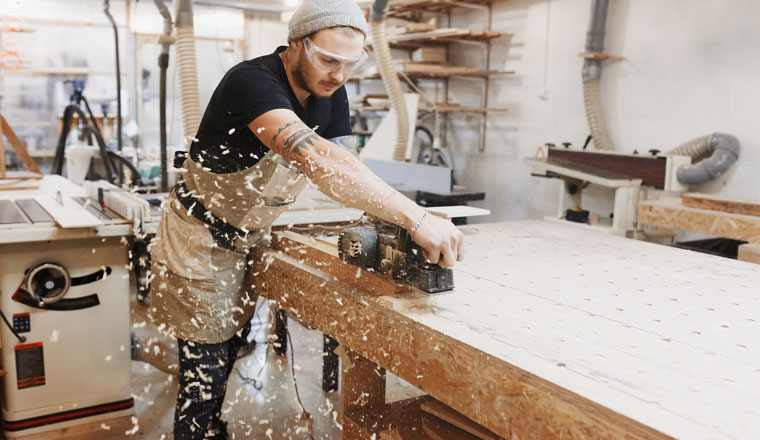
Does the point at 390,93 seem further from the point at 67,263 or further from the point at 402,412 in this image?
the point at 402,412

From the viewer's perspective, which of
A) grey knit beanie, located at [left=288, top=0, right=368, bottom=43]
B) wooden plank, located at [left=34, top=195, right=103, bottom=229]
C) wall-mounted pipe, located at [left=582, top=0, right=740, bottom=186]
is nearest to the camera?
grey knit beanie, located at [left=288, top=0, right=368, bottom=43]

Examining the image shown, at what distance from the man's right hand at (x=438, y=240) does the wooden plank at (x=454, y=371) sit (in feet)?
0.40

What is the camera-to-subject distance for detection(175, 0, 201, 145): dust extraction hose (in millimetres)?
2863

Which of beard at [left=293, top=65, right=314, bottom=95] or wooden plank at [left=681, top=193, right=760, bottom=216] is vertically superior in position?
beard at [left=293, top=65, right=314, bottom=95]

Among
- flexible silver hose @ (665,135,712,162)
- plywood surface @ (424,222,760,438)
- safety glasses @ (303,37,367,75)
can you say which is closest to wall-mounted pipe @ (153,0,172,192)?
safety glasses @ (303,37,367,75)

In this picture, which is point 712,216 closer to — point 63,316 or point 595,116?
Result: point 595,116

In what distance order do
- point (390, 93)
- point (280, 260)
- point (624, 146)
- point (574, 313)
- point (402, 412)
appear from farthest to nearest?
point (390, 93)
point (624, 146)
point (280, 260)
point (402, 412)
point (574, 313)

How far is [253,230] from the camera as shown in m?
1.88

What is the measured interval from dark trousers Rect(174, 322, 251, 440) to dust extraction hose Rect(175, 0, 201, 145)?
129 cm

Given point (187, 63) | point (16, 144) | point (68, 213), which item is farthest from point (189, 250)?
point (16, 144)

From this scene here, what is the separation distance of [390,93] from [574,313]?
11.3ft

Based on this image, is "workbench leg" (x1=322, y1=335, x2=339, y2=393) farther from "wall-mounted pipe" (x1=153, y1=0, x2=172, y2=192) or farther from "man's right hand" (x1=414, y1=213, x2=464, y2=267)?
A: "man's right hand" (x1=414, y1=213, x2=464, y2=267)

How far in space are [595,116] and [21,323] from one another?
3.63 meters

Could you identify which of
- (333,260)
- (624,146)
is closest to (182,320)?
(333,260)
